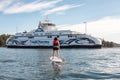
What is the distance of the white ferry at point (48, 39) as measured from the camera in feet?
426

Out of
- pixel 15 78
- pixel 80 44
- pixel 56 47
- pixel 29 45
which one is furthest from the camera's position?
pixel 29 45

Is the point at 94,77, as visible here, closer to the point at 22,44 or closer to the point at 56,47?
the point at 56,47

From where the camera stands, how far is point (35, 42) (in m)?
138

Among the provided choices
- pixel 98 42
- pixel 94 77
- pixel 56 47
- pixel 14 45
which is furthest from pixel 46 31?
pixel 94 77

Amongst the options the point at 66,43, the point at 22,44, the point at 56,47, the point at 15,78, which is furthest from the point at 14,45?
the point at 15,78

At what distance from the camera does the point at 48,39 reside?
137 meters

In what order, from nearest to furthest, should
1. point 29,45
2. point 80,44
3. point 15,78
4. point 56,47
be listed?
1. point 15,78
2. point 56,47
3. point 80,44
4. point 29,45

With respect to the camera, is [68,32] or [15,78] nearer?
[15,78]

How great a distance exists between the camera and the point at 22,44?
140 metres

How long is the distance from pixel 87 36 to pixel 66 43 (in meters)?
10.0

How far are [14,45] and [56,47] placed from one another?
111571 mm

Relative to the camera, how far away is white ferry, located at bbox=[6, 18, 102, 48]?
426 ft

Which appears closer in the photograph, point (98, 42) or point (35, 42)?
point (98, 42)

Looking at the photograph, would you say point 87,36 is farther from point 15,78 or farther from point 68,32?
point 15,78
